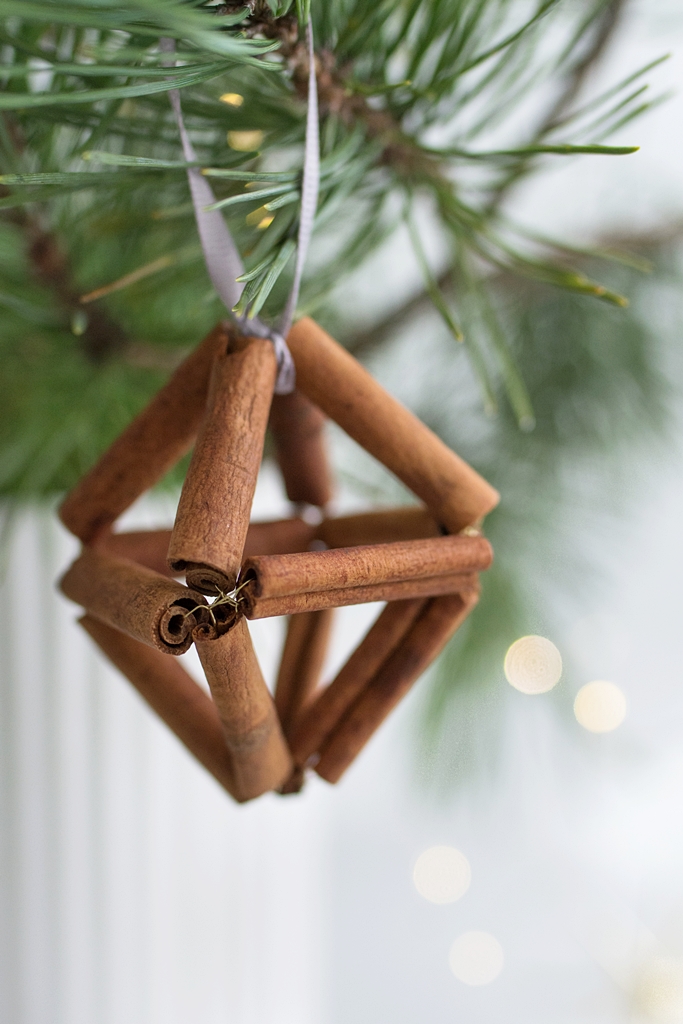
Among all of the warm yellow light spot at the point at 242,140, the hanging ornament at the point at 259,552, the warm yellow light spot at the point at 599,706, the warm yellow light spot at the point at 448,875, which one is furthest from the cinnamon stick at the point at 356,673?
the warm yellow light spot at the point at 448,875

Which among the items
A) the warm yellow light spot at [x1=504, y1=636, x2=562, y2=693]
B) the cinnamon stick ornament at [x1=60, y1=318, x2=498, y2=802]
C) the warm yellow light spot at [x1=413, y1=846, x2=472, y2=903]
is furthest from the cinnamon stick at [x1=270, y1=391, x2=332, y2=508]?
the warm yellow light spot at [x1=413, y1=846, x2=472, y2=903]

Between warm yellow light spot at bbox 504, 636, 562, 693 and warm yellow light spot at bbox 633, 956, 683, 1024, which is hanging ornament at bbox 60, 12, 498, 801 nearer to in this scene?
warm yellow light spot at bbox 504, 636, 562, 693

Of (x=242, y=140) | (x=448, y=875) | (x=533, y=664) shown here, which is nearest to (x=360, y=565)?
(x=242, y=140)

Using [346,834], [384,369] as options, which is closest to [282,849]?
[346,834]

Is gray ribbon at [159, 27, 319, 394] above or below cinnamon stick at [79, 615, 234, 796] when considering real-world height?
above

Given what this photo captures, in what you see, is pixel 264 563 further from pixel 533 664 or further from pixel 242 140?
pixel 533 664

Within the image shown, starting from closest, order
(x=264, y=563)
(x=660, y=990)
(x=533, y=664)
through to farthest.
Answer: (x=264, y=563) → (x=533, y=664) → (x=660, y=990)

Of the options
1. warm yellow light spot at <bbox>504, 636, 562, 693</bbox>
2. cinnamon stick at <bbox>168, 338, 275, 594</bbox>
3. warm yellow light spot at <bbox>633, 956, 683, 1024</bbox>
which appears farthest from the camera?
warm yellow light spot at <bbox>633, 956, 683, 1024</bbox>
